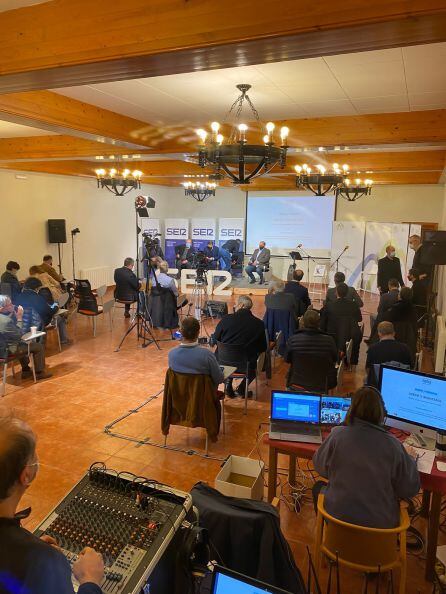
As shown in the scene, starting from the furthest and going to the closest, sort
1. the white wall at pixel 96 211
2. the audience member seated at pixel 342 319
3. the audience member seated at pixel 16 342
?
the white wall at pixel 96 211, the audience member seated at pixel 342 319, the audience member seated at pixel 16 342

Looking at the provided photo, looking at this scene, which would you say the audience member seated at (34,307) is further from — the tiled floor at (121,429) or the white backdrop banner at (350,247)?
the white backdrop banner at (350,247)

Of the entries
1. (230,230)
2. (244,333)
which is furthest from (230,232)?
(244,333)

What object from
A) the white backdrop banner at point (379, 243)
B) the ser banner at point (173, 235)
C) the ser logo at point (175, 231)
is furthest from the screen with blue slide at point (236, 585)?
the ser logo at point (175, 231)

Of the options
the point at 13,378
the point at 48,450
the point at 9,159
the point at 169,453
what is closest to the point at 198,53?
the point at 169,453

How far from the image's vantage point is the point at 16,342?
18.4 ft

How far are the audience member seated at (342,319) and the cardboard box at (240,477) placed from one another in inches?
120

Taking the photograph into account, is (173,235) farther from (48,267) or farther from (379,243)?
(48,267)

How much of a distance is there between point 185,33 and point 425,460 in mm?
2696

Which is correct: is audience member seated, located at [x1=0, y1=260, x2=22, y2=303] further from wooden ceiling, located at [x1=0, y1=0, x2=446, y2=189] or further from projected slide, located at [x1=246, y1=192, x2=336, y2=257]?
projected slide, located at [x1=246, y1=192, x2=336, y2=257]

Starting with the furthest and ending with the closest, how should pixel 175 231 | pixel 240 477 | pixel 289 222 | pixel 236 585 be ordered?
1. pixel 175 231
2. pixel 289 222
3. pixel 240 477
4. pixel 236 585

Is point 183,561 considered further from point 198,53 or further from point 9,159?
point 9,159

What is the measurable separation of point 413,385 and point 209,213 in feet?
45.3

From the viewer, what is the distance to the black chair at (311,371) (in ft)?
14.8

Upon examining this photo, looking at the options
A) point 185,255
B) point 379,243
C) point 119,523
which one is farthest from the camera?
point 185,255
